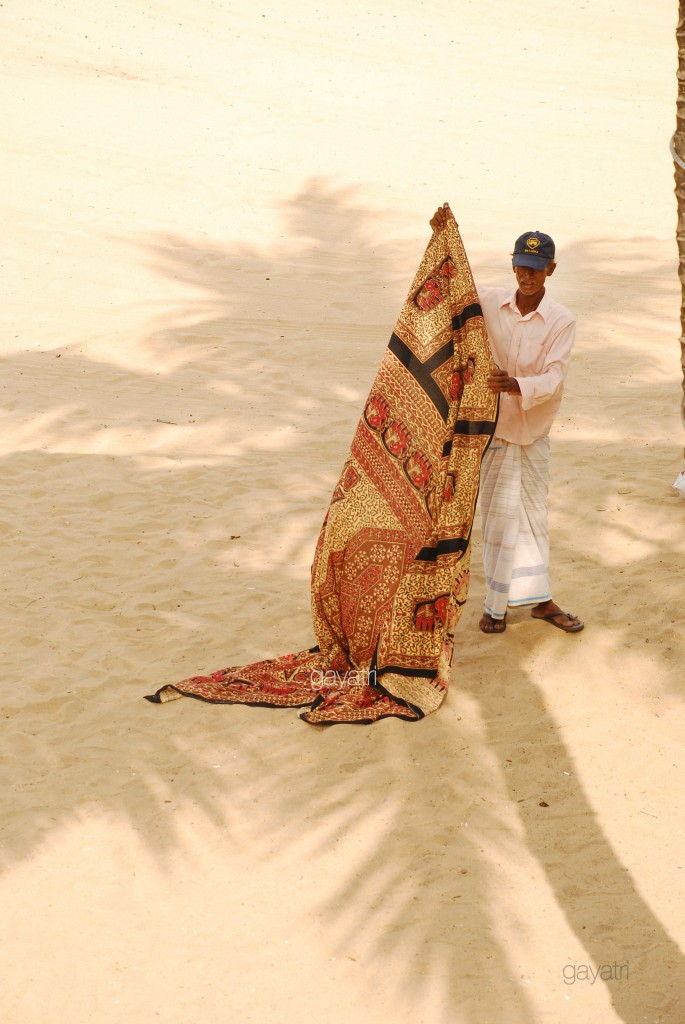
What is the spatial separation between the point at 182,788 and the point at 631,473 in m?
4.15

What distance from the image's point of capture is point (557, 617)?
5379mm

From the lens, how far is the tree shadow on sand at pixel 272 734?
3852 millimetres

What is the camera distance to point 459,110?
17.3 meters

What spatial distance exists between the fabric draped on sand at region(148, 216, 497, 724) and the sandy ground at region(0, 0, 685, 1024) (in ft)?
0.64

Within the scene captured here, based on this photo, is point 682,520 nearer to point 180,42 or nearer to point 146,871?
point 146,871

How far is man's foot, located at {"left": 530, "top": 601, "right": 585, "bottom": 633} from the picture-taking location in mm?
5328

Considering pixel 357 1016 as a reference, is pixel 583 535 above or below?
above

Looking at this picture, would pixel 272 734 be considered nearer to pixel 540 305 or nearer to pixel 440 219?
pixel 540 305

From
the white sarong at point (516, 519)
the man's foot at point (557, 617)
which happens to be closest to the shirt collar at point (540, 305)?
the white sarong at point (516, 519)

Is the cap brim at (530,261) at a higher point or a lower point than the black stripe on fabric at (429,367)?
higher

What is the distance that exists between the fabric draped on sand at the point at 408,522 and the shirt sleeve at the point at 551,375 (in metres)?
0.15

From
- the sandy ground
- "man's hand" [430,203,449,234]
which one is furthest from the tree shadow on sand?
"man's hand" [430,203,449,234]

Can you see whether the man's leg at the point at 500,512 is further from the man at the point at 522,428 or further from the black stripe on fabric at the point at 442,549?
the black stripe on fabric at the point at 442,549

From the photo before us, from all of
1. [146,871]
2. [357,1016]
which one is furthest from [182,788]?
[357,1016]
